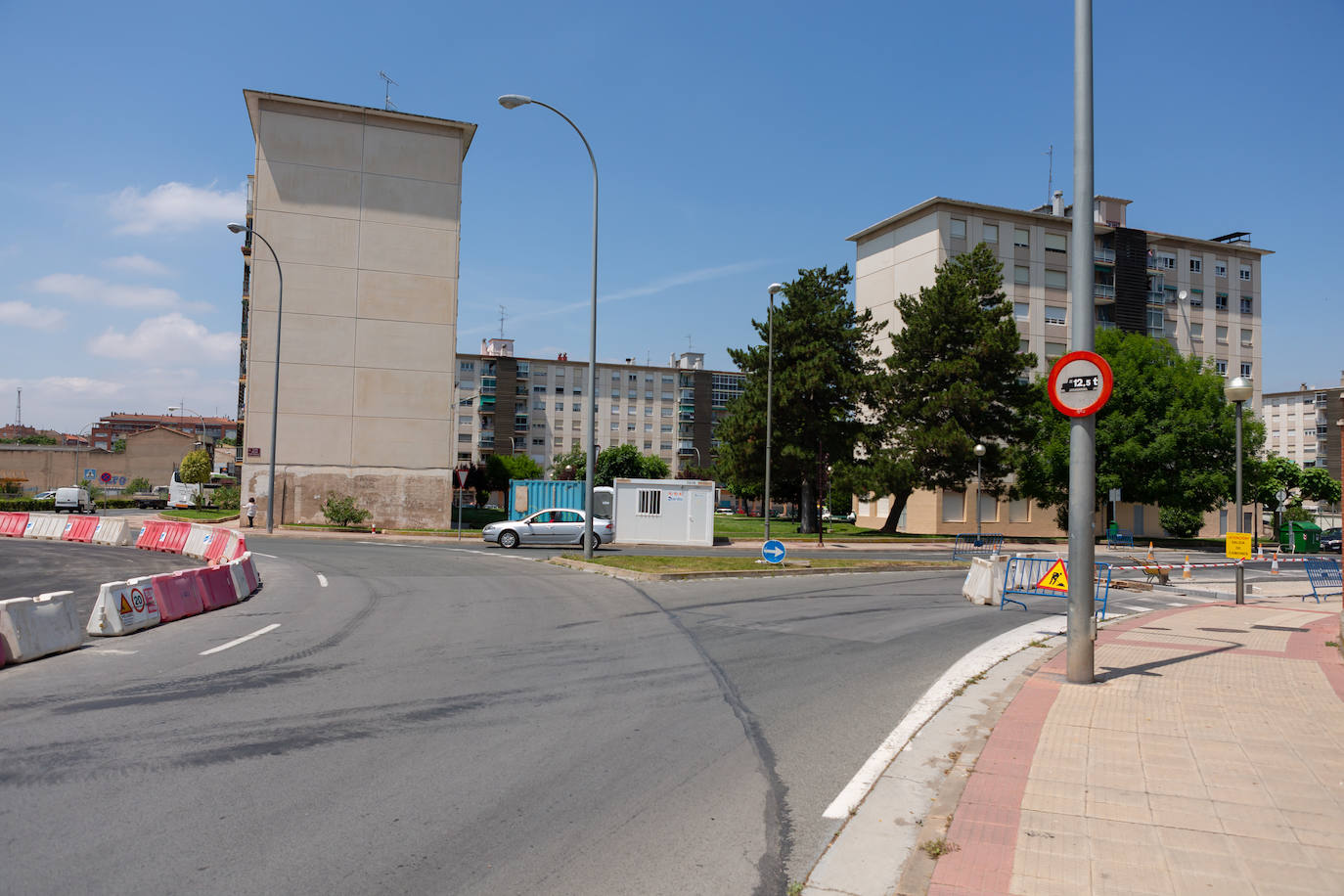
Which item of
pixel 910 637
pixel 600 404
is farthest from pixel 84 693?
pixel 600 404

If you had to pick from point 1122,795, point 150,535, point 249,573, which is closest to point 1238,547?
point 1122,795

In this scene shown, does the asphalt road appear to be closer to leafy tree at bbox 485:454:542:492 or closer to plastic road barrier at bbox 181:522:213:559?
plastic road barrier at bbox 181:522:213:559

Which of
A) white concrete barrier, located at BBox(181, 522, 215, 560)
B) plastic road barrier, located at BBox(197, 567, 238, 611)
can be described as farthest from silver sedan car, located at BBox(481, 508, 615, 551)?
plastic road barrier, located at BBox(197, 567, 238, 611)

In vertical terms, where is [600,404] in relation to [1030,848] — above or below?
above

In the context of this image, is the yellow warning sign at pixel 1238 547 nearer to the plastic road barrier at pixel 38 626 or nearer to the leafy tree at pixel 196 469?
the plastic road barrier at pixel 38 626

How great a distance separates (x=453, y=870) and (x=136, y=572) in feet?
60.0

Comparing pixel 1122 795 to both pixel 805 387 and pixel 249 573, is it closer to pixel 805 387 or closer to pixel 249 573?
pixel 249 573

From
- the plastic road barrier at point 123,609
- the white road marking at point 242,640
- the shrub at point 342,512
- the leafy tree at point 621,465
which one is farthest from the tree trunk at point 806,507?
the leafy tree at point 621,465

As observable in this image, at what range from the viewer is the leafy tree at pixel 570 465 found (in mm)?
99637

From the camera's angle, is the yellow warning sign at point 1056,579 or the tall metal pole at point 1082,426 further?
the yellow warning sign at point 1056,579

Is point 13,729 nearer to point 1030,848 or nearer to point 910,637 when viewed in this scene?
point 1030,848

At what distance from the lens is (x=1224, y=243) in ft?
230

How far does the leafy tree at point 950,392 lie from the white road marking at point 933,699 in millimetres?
32637

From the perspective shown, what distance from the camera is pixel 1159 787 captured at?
5184 mm
